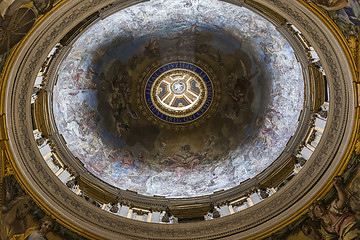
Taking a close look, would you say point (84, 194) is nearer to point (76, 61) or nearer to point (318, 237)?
point (76, 61)

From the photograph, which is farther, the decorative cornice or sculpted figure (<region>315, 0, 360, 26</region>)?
the decorative cornice

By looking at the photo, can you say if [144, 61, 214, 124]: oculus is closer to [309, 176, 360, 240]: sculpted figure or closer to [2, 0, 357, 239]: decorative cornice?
[2, 0, 357, 239]: decorative cornice

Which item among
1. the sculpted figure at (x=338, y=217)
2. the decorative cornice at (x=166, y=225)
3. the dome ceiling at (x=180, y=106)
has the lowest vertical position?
the sculpted figure at (x=338, y=217)

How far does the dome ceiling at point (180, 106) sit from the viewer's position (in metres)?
16.3

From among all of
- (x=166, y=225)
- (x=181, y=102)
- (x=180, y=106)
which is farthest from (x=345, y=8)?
(x=181, y=102)

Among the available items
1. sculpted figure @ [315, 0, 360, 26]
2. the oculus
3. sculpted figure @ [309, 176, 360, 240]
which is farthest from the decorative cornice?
the oculus

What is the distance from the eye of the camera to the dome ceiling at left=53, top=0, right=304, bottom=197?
53.5ft

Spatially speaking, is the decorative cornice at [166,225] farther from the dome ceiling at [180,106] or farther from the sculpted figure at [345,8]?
the dome ceiling at [180,106]

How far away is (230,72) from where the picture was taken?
1969 cm

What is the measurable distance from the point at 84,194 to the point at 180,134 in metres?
7.57

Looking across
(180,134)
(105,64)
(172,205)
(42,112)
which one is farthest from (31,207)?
(180,134)

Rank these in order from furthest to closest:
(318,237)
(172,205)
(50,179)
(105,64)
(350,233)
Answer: (105,64)
(172,205)
(50,179)
(318,237)
(350,233)

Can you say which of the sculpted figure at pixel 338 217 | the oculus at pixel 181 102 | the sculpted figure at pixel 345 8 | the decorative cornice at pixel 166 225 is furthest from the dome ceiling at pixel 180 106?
the sculpted figure at pixel 345 8

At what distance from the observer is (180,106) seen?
21906 millimetres
